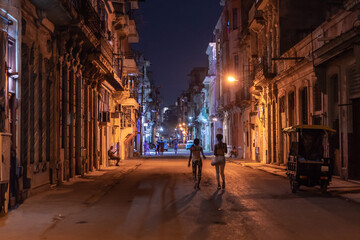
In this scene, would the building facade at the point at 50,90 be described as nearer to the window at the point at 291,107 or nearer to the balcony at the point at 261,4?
the window at the point at 291,107

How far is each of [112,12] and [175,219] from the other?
1066 inches

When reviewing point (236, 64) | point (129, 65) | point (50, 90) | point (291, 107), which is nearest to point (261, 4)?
point (291, 107)

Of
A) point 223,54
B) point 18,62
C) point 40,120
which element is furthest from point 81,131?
point 223,54

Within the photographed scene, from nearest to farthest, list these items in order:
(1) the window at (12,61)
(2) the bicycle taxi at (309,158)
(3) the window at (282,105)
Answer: (1) the window at (12,61) < (2) the bicycle taxi at (309,158) < (3) the window at (282,105)

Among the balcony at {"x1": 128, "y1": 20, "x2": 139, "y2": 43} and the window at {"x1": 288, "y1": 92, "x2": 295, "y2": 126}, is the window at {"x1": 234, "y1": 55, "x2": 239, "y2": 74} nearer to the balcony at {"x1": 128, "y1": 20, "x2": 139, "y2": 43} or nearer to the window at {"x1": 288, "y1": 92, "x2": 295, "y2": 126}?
the balcony at {"x1": 128, "y1": 20, "x2": 139, "y2": 43}

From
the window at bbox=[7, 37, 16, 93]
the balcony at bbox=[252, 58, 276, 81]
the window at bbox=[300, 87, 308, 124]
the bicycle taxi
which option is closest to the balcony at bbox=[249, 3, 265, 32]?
the balcony at bbox=[252, 58, 276, 81]

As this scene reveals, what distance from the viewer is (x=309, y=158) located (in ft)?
50.7

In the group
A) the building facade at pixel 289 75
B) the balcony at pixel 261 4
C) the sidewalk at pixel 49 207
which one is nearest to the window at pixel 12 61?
the sidewalk at pixel 49 207

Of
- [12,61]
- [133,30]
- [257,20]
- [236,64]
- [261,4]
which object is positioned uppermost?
[133,30]

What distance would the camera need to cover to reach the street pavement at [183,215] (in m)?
8.29

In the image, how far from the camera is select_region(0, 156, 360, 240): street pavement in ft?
27.2

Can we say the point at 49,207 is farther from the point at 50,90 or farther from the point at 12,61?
the point at 50,90

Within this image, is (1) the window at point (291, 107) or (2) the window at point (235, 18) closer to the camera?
(1) the window at point (291, 107)

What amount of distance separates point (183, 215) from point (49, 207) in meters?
3.53
